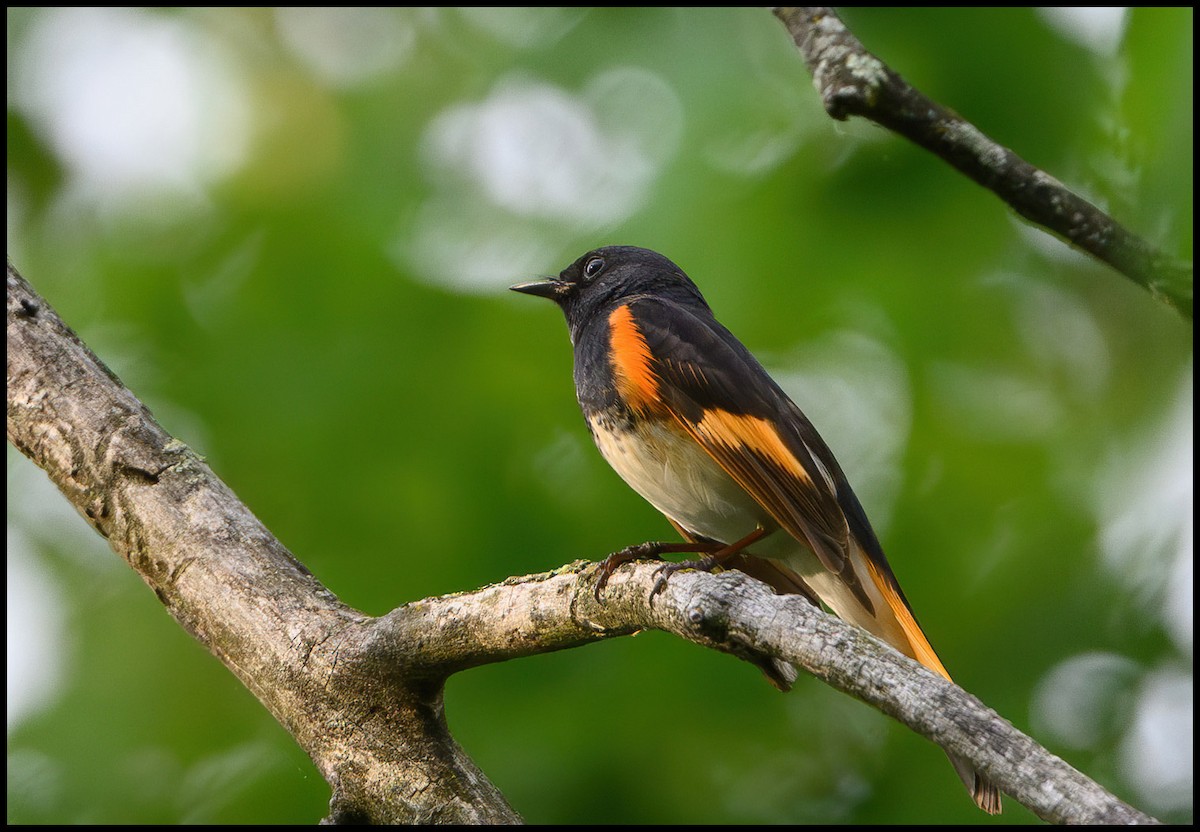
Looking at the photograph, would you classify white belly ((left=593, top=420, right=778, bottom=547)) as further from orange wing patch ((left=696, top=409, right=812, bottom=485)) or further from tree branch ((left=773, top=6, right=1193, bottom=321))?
tree branch ((left=773, top=6, right=1193, bottom=321))

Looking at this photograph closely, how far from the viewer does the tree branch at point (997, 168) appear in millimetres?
1927

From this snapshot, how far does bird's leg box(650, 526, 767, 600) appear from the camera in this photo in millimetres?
2090

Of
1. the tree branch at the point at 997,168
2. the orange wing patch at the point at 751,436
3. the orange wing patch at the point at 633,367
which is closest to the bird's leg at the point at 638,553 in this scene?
the orange wing patch at the point at 751,436

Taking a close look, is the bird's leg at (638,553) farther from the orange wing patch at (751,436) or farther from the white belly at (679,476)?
the orange wing patch at (751,436)

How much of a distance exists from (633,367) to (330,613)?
3.92 ft

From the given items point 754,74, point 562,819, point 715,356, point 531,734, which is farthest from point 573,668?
point 754,74

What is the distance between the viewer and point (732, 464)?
2.93 meters

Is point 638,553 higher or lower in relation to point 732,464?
lower

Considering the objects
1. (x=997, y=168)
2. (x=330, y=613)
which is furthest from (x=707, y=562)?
(x=997, y=168)

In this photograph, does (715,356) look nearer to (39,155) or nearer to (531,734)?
(531,734)

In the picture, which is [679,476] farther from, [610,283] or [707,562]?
[610,283]

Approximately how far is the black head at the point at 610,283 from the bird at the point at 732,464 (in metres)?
0.48

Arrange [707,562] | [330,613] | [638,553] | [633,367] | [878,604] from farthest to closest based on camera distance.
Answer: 1. [633,367]
2. [878,604]
3. [707,562]
4. [638,553]
5. [330,613]

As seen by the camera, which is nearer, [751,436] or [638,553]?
[638,553]
